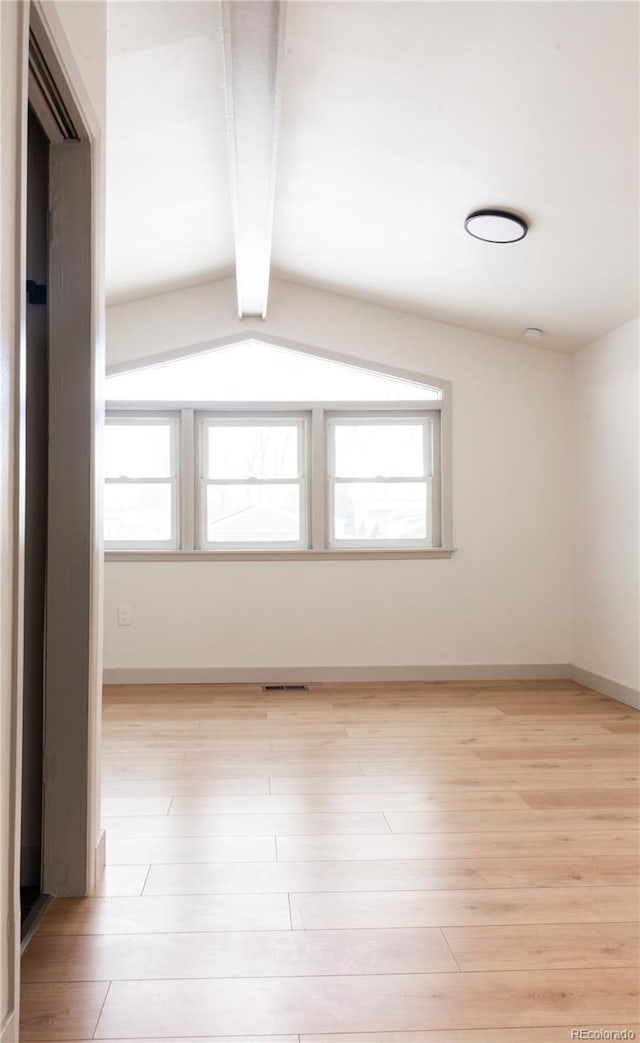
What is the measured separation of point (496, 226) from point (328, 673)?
301cm

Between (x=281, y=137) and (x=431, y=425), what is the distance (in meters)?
2.50

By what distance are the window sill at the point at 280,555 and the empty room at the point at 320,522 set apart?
0.03 meters

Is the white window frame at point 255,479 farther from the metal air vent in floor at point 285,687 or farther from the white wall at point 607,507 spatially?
the white wall at point 607,507

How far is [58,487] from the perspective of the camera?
2.05 metres

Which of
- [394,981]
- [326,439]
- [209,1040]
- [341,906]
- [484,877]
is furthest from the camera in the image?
[326,439]

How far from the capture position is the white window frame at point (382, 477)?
5301 mm

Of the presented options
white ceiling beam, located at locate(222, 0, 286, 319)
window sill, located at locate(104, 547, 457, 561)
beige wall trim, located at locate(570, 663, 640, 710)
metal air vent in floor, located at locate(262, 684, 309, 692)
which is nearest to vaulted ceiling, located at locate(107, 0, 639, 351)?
white ceiling beam, located at locate(222, 0, 286, 319)

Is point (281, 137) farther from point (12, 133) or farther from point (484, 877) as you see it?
point (484, 877)

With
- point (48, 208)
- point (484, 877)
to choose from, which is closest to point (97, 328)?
point (48, 208)

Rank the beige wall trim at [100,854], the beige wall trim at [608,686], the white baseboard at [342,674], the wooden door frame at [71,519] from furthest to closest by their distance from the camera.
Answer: the white baseboard at [342,674]
the beige wall trim at [608,686]
the beige wall trim at [100,854]
the wooden door frame at [71,519]

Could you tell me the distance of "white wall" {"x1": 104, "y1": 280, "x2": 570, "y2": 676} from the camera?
5.08 m

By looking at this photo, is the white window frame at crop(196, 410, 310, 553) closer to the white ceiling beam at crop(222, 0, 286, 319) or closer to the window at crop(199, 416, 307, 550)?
the window at crop(199, 416, 307, 550)

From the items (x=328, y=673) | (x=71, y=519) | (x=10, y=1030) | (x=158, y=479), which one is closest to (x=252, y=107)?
(x=71, y=519)

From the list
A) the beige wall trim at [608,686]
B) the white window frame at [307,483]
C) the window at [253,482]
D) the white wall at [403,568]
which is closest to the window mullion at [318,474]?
the white window frame at [307,483]
